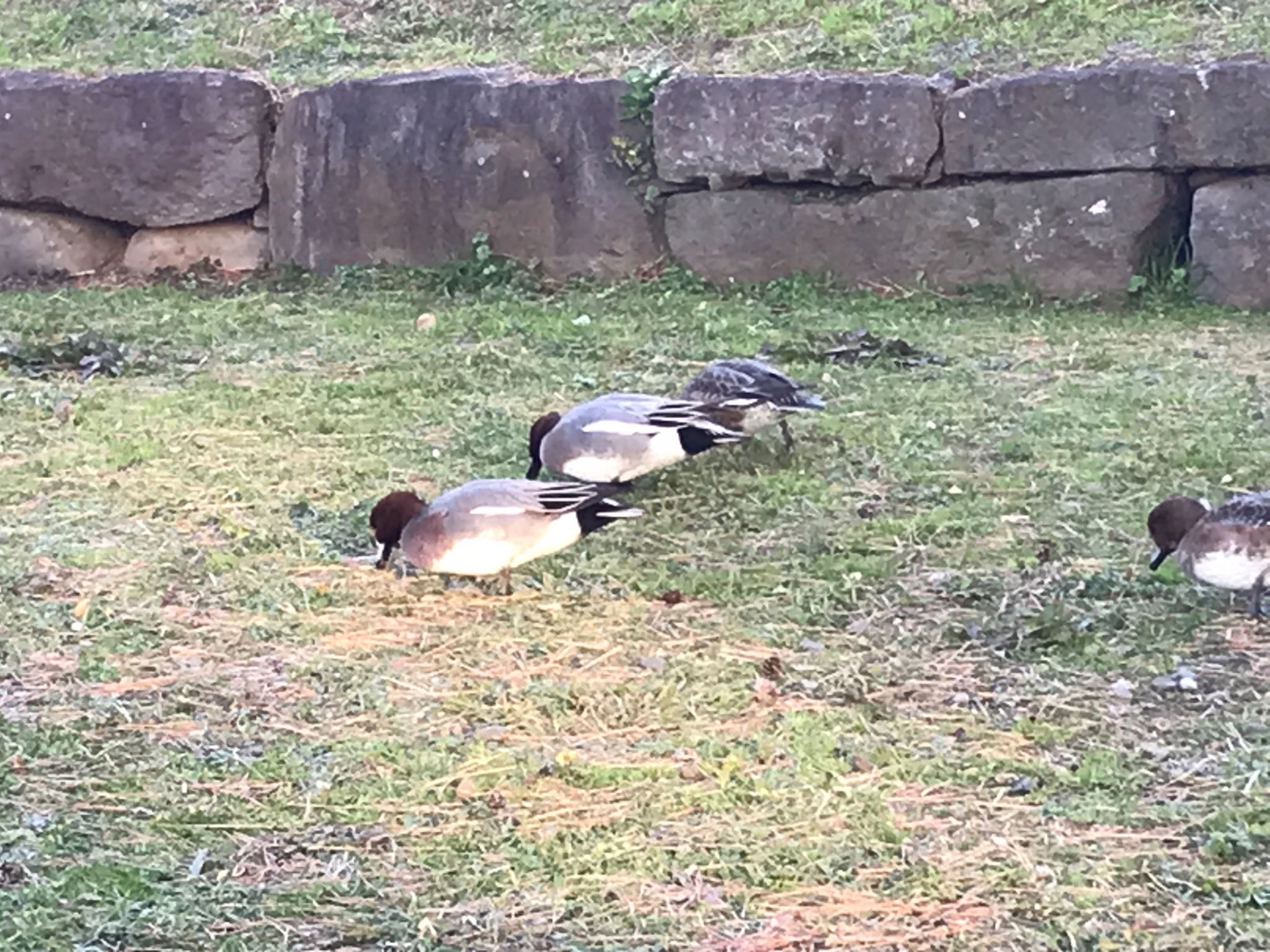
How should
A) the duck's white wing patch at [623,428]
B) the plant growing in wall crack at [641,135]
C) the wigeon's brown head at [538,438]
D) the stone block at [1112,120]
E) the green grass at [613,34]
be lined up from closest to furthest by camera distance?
1. the duck's white wing patch at [623,428]
2. the wigeon's brown head at [538,438]
3. the stone block at [1112,120]
4. the green grass at [613,34]
5. the plant growing in wall crack at [641,135]

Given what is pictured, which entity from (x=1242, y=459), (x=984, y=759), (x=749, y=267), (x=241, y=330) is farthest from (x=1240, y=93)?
(x=984, y=759)

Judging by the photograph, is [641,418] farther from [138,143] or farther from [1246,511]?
[138,143]

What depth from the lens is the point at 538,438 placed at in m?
4.90

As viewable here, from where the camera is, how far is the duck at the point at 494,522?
4004mm

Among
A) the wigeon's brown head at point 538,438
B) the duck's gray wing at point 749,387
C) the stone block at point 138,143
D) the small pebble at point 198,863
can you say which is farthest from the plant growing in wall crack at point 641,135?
the small pebble at point 198,863

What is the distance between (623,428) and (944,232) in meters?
3.65

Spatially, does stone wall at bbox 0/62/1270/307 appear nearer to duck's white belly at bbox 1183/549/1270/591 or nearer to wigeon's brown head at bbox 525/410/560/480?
wigeon's brown head at bbox 525/410/560/480

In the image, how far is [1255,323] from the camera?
7277 millimetres

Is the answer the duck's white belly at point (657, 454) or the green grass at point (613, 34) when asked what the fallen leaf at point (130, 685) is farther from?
the green grass at point (613, 34)

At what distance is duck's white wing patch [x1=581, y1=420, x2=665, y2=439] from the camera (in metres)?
4.68

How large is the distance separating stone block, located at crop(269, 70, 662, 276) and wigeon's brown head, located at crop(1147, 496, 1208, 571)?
15.3 feet

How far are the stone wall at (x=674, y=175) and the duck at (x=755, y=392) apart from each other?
2.97 metres

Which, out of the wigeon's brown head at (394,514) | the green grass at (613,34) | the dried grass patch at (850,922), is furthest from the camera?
the green grass at (613,34)

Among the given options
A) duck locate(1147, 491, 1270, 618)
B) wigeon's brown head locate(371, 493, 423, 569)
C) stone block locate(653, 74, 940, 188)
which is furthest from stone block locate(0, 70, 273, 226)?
duck locate(1147, 491, 1270, 618)
